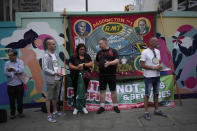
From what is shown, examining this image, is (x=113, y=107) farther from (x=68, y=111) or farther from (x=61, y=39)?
(x=61, y=39)

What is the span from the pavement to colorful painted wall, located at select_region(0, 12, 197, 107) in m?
1.01

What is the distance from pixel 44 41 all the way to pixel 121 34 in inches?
91.1

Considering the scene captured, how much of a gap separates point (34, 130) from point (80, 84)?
1.46 metres

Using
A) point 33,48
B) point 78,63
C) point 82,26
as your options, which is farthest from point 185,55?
point 33,48

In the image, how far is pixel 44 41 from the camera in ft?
17.3

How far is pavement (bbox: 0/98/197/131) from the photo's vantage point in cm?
377

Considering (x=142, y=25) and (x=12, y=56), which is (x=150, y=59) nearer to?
(x=142, y=25)

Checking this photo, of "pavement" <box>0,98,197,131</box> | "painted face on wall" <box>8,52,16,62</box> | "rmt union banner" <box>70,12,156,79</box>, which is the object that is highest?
"rmt union banner" <box>70,12,156,79</box>

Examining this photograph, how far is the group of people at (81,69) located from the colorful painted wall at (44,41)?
0.74m

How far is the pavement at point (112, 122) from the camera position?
3.77 m

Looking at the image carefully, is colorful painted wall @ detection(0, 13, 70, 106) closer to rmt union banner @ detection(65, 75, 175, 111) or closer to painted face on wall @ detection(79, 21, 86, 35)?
painted face on wall @ detection(79, 21, 86, 35)

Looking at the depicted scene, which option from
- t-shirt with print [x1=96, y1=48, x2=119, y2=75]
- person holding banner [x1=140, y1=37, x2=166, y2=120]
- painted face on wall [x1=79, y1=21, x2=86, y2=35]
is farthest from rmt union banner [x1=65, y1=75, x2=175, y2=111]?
painted face on wall [x1=79, y1=21, x2=86, y2=35]

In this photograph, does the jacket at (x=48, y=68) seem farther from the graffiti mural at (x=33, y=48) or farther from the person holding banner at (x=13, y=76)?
the graffiti mural at (x=33, y=48)

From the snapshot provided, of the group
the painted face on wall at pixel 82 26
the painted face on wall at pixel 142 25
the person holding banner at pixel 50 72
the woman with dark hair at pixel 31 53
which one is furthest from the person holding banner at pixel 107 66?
the woman with dark hair at pixel 31 53
